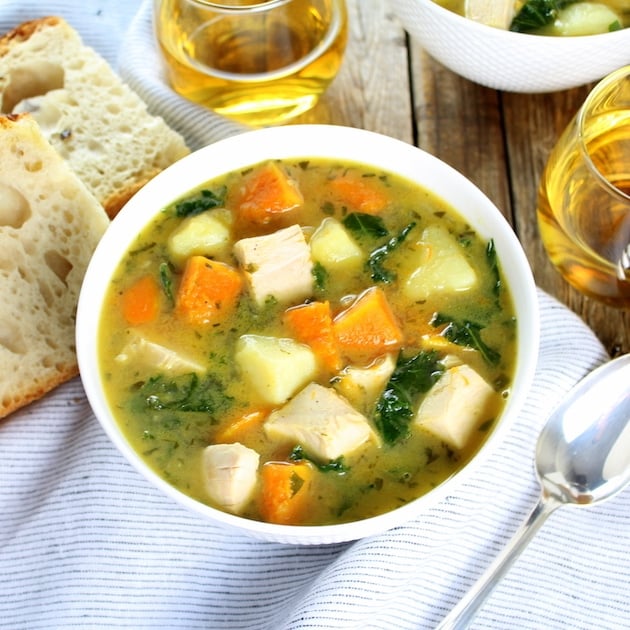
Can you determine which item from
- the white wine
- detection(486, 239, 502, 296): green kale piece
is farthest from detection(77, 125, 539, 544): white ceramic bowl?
the white wine

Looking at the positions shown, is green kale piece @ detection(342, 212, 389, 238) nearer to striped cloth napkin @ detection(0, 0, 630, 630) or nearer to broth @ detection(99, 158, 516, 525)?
broth @ detection(99, 158, 516, 525)

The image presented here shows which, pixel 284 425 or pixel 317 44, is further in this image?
pixel 317 44

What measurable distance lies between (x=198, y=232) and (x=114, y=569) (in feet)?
3.03

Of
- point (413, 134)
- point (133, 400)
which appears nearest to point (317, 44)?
point (413, 134)

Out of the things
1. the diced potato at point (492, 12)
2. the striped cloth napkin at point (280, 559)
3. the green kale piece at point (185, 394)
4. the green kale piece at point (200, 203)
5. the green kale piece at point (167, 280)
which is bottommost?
the striped cloth napkin at point (280, 559)

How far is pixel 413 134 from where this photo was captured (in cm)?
349

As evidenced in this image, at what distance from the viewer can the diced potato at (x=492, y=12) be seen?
317 cm

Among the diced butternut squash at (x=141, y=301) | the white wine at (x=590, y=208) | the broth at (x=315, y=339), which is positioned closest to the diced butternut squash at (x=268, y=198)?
the broth at (x=315, y=339)

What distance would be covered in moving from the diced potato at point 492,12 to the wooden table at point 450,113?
404 mm

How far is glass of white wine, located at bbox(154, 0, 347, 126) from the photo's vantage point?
3178 millimetres

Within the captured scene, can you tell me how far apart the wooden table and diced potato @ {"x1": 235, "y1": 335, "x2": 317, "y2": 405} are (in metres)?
1.18

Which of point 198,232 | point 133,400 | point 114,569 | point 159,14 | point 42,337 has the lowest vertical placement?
point 114,569

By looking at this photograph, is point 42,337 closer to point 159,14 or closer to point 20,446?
point 20,446

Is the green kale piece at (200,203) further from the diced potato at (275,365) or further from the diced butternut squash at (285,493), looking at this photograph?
the diced butternut squash at (285,493)
